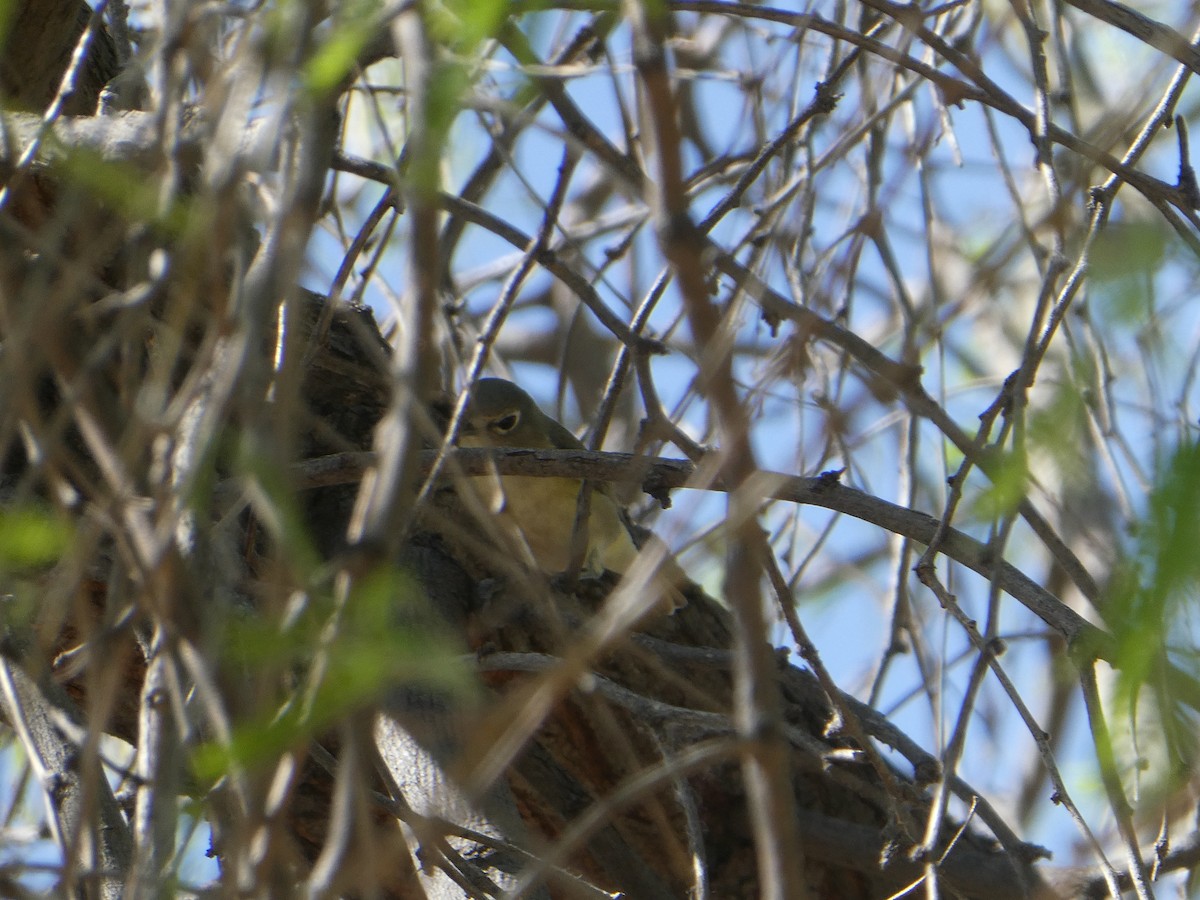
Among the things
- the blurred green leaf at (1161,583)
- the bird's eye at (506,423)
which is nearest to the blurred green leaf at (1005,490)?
the blurred green leaf at (1161,583)

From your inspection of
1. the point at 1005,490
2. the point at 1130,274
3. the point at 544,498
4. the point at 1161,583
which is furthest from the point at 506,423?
the point at 1161,583

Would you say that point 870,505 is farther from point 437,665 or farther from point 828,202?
point 828,202

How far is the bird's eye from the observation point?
15.8 feet

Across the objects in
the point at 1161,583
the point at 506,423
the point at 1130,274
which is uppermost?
the point at 1130,274

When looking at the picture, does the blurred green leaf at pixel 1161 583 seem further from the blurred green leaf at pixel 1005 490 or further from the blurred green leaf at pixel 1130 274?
the blurred green leaf at pixel 1130 274

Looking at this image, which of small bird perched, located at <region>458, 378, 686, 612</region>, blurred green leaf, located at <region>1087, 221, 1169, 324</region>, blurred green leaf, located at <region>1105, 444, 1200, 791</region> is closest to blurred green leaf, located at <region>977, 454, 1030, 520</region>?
blurred green leaf, located at <region>1105, 444, 1200, 791</region>

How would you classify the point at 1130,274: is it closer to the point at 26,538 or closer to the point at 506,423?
the point at 26,538

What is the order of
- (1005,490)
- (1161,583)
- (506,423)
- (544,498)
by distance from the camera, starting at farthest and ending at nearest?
1. (506,423)
2. (544,498)
3. (1005,490)
4. (1161,583)

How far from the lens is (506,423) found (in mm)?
4859

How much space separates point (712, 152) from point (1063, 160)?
1.77 metres

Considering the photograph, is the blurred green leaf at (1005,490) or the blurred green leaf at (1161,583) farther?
the blurred green leaf at (1005,490)

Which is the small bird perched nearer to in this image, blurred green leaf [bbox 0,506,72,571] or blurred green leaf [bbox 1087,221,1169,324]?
blurred green leaf [bbox 1087,221,1169,324]

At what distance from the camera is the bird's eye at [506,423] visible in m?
4.80

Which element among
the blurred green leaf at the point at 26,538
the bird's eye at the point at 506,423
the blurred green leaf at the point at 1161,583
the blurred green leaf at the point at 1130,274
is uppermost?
the blurred green leaf at the point at 1130,274
